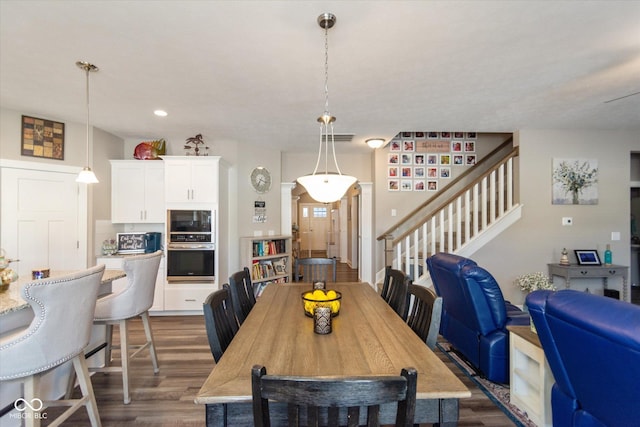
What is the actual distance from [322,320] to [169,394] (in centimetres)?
163

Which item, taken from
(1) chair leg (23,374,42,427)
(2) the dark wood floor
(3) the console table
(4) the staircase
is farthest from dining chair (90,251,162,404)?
(3) the console table

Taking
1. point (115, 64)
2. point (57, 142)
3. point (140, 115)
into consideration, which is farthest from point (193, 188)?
point (115, 64)

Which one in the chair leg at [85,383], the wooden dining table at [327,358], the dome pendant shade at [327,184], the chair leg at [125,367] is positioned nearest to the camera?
the wooden dining table at [327,358]

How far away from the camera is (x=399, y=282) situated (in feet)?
7.33

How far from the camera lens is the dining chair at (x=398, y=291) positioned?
77.7 inches

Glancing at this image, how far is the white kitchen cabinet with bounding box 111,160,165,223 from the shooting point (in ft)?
13.9

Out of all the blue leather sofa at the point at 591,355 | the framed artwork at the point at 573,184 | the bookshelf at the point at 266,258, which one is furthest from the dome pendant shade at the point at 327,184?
the framed artwork at the point at 573,184

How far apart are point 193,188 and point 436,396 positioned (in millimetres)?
3853

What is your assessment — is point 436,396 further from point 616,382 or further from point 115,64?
point 115,64

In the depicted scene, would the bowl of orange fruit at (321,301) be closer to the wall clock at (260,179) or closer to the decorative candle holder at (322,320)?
the decorative candle holder at (322,320)

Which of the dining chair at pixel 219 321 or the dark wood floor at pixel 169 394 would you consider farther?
the dark wood floor at pixel 169 394

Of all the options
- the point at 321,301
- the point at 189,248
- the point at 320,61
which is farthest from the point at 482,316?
the point at 189,248

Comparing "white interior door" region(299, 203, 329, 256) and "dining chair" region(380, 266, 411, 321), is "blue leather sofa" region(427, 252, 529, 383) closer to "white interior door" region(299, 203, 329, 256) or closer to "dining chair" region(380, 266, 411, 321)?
"dining chair" region(380, 266, 411, 321)

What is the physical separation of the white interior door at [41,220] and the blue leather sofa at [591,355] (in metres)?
4.71
